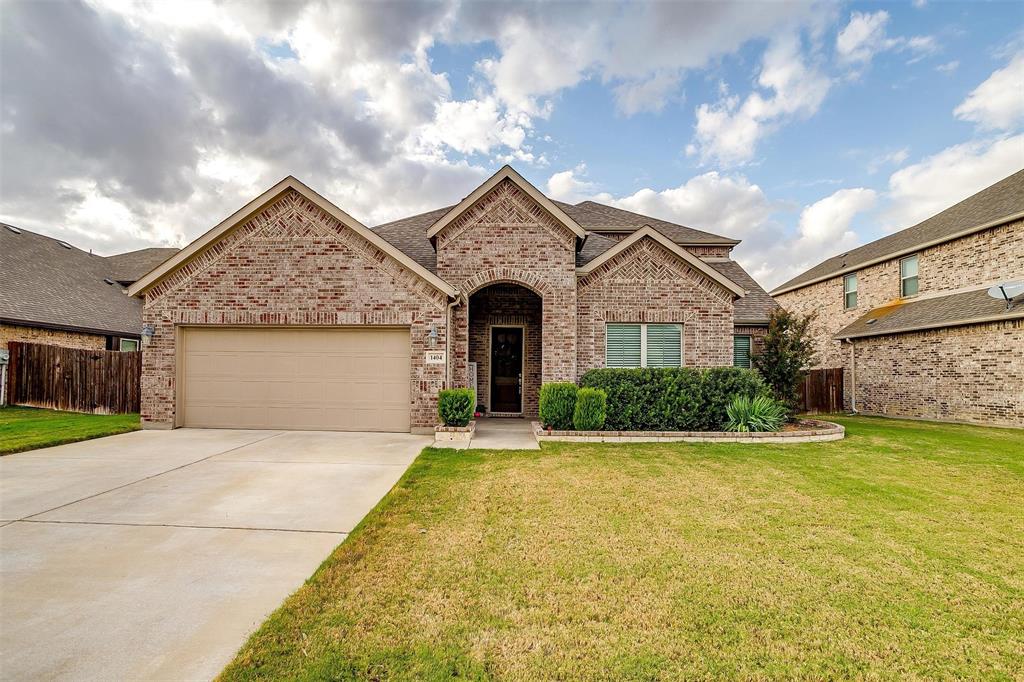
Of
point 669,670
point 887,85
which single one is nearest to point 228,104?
point 669,670

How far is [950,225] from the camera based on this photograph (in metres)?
15.4

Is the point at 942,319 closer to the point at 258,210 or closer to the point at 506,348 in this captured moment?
the point at 506,348

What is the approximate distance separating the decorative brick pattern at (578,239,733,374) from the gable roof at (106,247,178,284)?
21.6m

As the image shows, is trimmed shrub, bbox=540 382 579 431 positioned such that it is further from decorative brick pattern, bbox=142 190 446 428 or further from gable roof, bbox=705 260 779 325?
gable roof, bbox=705 260 779 325

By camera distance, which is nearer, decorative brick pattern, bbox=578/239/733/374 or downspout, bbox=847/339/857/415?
decorative brick pattern, bbox=578/239/733/374

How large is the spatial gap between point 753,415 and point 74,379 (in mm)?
18750

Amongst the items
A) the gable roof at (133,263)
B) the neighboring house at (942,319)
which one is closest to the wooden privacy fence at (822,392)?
the neighboring house at (942,319)

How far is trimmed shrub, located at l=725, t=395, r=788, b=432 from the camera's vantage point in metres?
9.24

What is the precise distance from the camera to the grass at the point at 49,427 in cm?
808

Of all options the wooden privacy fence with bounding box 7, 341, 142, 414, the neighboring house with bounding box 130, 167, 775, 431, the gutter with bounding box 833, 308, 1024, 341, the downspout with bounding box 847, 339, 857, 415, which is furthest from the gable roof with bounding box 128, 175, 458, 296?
the downspout with bounding box 847, 339, 857, 415

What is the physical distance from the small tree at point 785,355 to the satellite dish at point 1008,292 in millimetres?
5739

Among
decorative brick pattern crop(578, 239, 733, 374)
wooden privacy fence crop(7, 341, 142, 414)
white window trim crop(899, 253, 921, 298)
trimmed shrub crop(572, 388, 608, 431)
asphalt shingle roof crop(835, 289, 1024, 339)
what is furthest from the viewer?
white window trim crop(899, 253, 921, 298)

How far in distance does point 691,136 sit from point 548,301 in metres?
10.1

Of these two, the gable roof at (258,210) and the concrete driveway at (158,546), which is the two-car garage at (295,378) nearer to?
the gable roof at (258,210)
